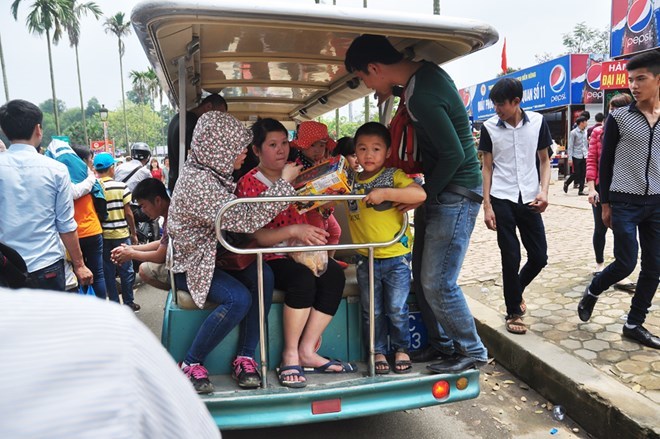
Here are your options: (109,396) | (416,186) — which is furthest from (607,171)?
(109,396)

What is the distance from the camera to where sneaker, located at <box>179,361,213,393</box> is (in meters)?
2.60

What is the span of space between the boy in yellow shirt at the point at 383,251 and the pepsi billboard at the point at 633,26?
13275mm

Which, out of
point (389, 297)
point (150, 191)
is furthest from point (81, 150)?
point (389, 297)

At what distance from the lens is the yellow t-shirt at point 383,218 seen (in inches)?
116

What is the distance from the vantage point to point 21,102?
3311 millimetres

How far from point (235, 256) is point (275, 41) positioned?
1391mm

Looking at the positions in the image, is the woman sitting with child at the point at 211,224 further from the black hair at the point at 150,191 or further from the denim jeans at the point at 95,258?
the denim jeans at the point at 95,258

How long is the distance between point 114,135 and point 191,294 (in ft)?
328

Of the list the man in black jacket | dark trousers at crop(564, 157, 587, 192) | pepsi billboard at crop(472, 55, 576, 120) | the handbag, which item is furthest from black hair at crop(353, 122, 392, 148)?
pepsi billboard at crop(472, 55, 576, 120)

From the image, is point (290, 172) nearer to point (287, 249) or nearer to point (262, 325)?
point (287, 249)

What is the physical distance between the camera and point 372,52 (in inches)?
114

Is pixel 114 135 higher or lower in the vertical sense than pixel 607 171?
higher

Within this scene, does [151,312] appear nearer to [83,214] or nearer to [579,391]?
[83,214]

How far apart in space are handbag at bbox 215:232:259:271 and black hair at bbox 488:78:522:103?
2.36 m
